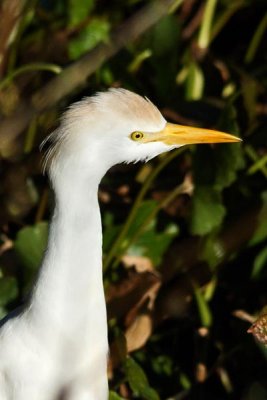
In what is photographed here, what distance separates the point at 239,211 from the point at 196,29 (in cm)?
74

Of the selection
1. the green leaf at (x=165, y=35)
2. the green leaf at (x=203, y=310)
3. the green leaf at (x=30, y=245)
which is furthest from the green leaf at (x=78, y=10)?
the green leaf at (x=203, y=310)

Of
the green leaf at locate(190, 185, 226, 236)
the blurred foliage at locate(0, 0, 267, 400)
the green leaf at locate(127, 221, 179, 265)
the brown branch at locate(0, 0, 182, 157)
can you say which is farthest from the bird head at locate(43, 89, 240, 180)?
the green leaf at locate(127, 221, 179, 265)

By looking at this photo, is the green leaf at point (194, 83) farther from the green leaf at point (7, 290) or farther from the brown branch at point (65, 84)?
the brown branch at point (65, 84)

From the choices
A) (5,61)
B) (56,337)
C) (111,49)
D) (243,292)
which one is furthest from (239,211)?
(111,49)

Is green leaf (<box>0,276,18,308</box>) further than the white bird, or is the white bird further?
green leaf (<box>0,276,18,308</box>)

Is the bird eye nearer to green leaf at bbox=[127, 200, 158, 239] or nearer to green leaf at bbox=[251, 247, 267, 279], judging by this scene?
green leaf at bbox=[127, 200, 158, 239]

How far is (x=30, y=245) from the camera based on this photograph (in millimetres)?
2777

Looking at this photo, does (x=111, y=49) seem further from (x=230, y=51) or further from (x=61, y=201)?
(x=230, y=51)

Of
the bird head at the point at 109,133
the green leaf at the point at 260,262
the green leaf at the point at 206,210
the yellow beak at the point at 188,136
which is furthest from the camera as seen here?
the green leaf at the point at 260,262

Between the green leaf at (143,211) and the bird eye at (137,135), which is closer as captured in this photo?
the bird eye at (137,135)

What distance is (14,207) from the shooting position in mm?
2998

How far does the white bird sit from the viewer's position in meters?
1.98

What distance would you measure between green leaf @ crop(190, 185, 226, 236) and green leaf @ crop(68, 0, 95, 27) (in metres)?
0.80

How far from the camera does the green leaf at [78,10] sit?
10.8 ft
